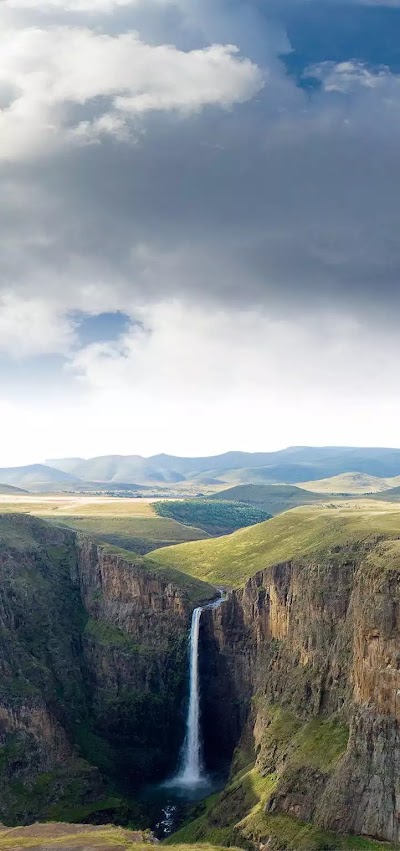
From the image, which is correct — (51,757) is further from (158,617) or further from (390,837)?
(390,837)

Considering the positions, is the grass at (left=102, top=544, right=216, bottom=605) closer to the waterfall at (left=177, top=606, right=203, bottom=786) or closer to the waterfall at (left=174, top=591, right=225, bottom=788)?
the waterfall at (left=174, top=591, right=225, bottom=788)

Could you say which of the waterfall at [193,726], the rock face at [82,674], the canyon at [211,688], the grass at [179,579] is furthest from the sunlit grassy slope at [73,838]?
the grass at [179,579]

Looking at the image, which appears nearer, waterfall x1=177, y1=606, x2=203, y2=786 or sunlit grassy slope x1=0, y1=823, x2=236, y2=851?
sunlit grassy slope x1=0, y1=823, x2=236, y2=851

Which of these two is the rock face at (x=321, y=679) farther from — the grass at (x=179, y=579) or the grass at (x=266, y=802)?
the grass at (x=179, y=579)

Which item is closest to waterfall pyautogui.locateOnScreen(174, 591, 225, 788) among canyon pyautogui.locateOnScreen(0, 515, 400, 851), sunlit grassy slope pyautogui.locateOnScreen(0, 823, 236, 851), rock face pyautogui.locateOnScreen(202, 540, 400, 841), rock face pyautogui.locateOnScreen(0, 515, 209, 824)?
canyon pyautogui.locateOnScreen(0, 515, 400, 851)

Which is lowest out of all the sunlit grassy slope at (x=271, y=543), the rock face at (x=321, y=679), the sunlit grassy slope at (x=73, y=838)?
the sunlit grassy slope at (x=73, y=838)

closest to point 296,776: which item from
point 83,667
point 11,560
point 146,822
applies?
point 146,822
